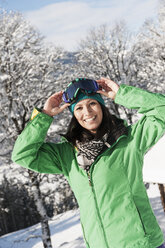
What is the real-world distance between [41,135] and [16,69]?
7.94 metres

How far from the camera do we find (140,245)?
173 centimetres

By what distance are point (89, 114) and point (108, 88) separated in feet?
1.42

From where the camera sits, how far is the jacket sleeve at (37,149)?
6.96ft

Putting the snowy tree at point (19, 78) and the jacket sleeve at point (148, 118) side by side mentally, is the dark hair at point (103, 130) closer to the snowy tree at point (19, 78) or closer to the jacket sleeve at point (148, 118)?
the jacket sleeve at point (148, 118)

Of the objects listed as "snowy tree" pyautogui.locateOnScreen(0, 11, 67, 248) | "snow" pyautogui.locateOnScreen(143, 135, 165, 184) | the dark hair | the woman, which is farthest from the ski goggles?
"snowy tree" pyautogui.locateOnScreen(0, 11, 67, 248)

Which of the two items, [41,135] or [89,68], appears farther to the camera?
[89,68]

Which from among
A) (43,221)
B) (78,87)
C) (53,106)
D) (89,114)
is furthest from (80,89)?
(43,221)

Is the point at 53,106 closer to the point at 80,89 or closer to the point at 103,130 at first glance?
the point at 80,89

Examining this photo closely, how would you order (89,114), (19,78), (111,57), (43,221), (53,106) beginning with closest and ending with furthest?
1. (89,114)
2. (53,106)
3. (43,221)
4. (19,78)
5. (111,57)

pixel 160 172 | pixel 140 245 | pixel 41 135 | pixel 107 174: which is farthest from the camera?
pixel 160 172

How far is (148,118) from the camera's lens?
200cm

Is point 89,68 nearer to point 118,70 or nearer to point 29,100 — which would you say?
point 118,70

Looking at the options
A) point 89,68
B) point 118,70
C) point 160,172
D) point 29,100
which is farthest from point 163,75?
point 160,172

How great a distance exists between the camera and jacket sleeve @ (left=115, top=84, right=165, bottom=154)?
6.36ft
